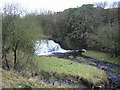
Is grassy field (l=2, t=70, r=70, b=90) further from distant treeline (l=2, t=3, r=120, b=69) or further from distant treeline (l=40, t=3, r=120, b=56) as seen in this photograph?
distant treeline (l=40, t=3, r=120, b=56)

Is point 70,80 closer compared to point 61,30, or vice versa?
point 70,80

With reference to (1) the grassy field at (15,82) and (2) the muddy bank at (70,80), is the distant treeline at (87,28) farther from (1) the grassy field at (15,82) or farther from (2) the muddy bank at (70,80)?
(1) the grassy field at (15,82)

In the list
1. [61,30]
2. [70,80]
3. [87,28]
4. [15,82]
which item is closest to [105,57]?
[70,80]

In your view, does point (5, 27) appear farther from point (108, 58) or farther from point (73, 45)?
point (73, 45)

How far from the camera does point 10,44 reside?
43.7 ft

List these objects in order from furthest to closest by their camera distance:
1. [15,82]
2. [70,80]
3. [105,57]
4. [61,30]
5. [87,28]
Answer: [61,30] < [87,28] < [105,57] < [70,80] < [15,82]

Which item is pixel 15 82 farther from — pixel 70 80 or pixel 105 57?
pixel 105 57

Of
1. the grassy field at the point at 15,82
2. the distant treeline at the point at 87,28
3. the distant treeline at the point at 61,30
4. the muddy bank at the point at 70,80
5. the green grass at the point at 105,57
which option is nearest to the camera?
the grassy field at the point at 15,82

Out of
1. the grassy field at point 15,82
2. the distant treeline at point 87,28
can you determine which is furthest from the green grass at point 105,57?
the grassy field at point 15,82

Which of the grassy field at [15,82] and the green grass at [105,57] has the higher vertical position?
the grassy field at [15,82]

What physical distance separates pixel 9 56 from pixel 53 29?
30516mm

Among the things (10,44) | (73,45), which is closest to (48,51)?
(73,45)

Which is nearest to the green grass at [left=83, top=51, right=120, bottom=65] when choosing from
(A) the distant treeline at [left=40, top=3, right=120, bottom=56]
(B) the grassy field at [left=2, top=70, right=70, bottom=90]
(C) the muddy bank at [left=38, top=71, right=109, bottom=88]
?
(A) the distant treeline at [left=40, top=3, right=120, bottom=56]

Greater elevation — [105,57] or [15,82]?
[15,82]
